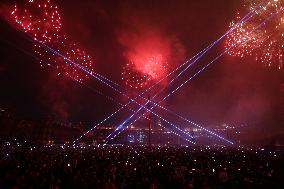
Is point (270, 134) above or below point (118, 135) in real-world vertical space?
below

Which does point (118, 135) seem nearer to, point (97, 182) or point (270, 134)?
point (270, 134)

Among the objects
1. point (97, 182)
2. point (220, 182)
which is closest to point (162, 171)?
point (220, 182)

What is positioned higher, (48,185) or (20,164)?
(20,164)

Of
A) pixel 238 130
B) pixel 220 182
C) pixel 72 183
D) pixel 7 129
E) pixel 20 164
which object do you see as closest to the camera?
pixel 72 183

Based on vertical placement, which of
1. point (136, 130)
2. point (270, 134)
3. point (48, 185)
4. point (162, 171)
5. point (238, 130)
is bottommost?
point (48, 185)

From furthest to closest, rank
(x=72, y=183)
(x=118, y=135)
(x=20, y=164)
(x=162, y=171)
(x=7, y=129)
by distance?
1. (x=118, y=135)
2. (x=7, y=129)
3. (x=20, y=164)
4. (x=162, y=171)
5. (x=72, y=183)

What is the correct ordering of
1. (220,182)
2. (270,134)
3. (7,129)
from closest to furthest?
(220,182), (270,134), (7,129)

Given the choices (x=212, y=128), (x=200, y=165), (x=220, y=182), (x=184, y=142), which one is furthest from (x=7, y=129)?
(x=220, y=182)

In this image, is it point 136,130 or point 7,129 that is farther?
point 136,130

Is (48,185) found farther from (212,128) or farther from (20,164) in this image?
(212,128)
